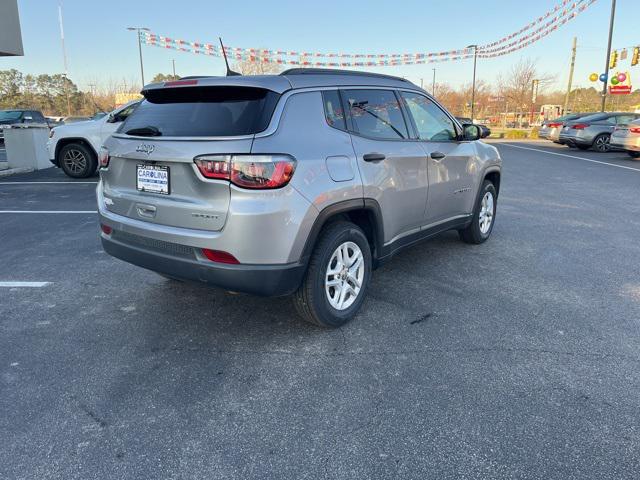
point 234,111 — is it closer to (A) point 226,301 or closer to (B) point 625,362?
(A) point 226,301

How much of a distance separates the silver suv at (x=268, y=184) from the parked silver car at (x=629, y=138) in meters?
14.1

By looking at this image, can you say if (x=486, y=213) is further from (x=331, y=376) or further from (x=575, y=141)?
(x=575, y=141)

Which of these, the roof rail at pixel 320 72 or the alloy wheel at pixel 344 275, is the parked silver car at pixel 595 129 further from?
the alloy wheel at pixel 344 275

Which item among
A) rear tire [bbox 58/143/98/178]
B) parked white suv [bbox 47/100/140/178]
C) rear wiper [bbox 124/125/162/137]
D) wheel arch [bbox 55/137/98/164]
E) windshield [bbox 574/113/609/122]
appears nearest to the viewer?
rear wiper [bbox 124/125/162/137]

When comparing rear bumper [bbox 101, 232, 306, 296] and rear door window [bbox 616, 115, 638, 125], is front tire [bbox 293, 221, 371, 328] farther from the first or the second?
rear door window [bbox 616, 115, 638, 125]

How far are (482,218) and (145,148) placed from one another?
400cm

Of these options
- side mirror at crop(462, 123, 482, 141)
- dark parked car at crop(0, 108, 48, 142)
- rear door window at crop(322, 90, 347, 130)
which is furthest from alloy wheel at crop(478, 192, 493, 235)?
dark parked car at crop(0, 108, 48, 142)

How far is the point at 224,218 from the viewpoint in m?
2.92

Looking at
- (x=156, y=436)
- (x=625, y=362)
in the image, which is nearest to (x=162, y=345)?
(x=156, y=436)

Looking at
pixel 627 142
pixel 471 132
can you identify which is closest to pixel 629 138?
pixel 627 142

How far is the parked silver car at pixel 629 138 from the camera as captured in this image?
15.0 metres

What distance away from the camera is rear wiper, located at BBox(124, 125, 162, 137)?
10.8 ft

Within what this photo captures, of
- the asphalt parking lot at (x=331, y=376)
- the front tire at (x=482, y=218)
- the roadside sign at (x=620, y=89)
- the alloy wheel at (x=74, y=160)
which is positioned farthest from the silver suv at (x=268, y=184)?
the roadside sign at (x=620, y=89)

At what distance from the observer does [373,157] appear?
3602 millimetres
